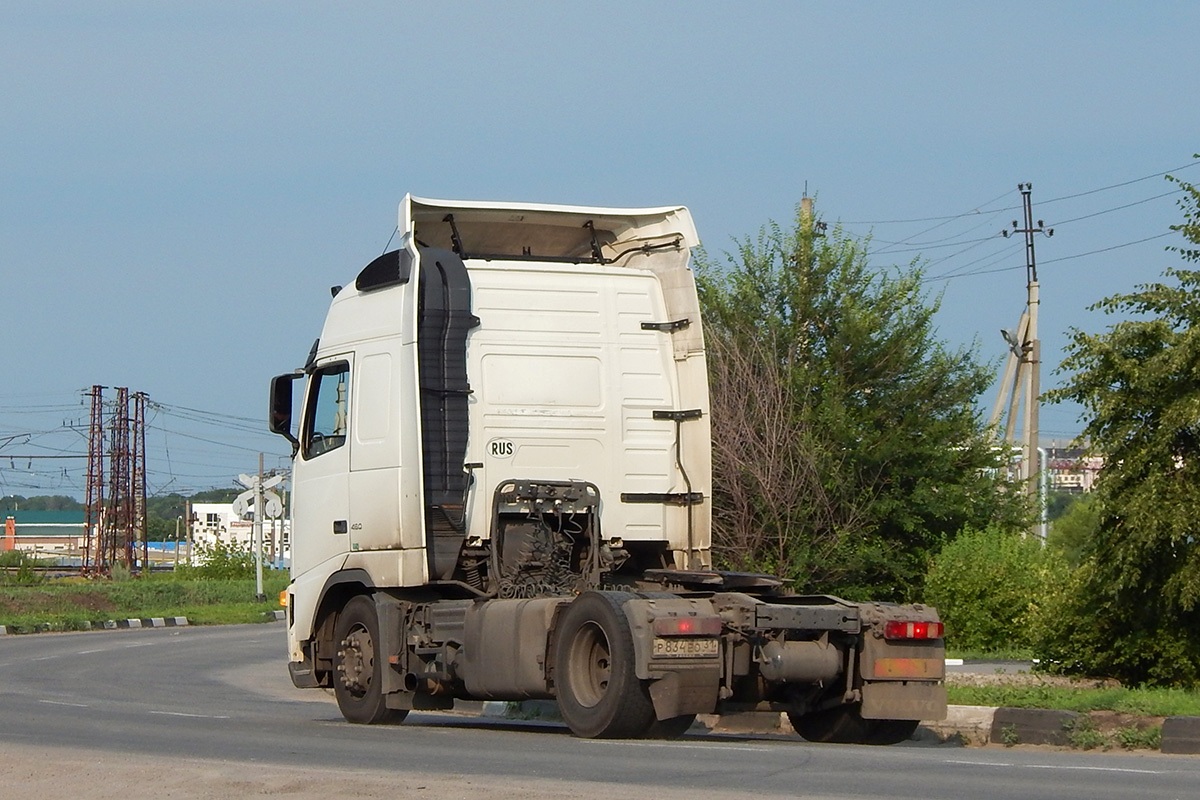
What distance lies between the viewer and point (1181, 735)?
12914 millimetres

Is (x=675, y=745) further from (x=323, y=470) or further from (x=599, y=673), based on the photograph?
(x=323, y=470)

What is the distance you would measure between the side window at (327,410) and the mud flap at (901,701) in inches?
202

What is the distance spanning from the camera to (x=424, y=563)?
14.1m

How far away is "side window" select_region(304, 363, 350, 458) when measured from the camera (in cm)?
1530

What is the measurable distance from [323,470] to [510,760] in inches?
197

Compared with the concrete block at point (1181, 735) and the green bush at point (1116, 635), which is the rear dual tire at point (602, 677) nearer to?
the concrete block at point (1181, 735)

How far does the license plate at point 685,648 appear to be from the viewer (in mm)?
12070

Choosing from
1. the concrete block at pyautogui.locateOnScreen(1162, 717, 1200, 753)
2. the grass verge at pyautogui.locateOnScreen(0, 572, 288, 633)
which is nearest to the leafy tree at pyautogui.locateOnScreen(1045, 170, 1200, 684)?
the concrete block at pyautogui.locateOnScreen(1162, 717, 1200, 753)

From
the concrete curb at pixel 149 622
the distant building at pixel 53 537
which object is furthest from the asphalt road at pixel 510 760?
the distant building at pixel 53 537

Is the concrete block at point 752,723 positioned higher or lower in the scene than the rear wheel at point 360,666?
lower

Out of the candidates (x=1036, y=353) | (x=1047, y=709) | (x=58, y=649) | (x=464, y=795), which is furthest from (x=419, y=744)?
(x=1036, y=353)

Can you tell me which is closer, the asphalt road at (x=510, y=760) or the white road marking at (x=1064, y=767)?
the asphalt road at (x=510, y=760)

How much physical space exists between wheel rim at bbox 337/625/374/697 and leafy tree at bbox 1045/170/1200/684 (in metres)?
6.91

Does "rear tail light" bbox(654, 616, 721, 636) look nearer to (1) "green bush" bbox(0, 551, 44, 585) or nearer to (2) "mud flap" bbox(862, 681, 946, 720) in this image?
(2) "mud flap" bbox(862, 681, 946, 720)
